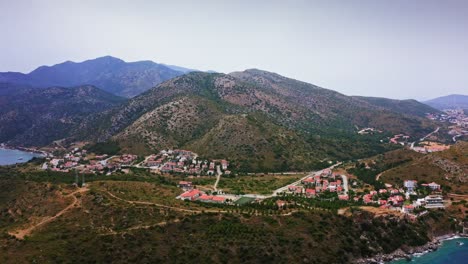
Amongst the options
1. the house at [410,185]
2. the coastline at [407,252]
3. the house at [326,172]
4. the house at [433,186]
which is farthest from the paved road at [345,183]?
the coastline at [407,252]

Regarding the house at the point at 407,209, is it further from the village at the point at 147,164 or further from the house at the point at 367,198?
the village at the point at 147,164

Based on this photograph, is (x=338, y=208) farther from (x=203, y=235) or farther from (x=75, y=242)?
(x=75, y=242)

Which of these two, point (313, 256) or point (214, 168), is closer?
point (313, 256)

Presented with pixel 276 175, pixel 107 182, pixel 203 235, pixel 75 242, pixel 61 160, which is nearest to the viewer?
pixel 75 242

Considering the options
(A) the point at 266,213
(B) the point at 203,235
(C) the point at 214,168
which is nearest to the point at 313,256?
(A) the point at 266,213

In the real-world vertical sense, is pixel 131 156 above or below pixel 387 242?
above

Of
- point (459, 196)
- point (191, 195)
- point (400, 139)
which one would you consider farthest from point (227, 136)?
point (400, 139)

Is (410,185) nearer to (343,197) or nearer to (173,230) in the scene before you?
(343,197)
